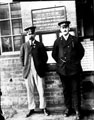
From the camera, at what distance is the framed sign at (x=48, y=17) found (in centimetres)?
465

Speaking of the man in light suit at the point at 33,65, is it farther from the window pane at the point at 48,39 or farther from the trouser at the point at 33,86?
the window pane at the point at 48,39

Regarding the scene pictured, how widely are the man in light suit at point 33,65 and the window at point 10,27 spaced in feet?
1.94

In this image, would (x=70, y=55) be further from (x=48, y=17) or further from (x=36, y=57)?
(x=48, y=17)

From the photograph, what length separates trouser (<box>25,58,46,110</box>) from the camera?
15.1ft

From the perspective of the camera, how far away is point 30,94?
4.67 meters

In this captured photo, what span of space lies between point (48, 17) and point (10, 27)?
0.96 meters

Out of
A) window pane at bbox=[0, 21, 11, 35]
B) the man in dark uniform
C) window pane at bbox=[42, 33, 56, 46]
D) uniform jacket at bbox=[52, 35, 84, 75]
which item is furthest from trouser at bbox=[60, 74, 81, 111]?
window pane at bbox=[0, 21, 11, 35]

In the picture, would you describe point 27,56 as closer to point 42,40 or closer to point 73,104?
point 42,40

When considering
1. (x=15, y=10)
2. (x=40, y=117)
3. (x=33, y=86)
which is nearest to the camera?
(x=40, y=117)

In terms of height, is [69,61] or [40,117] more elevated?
[69,61]

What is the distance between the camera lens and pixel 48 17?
15.5 feet

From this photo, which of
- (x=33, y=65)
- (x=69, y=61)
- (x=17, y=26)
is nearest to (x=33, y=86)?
(x=33, y=65)

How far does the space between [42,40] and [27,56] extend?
575 millimetres

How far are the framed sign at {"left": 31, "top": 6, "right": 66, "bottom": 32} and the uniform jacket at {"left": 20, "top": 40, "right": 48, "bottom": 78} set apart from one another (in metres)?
0.43
